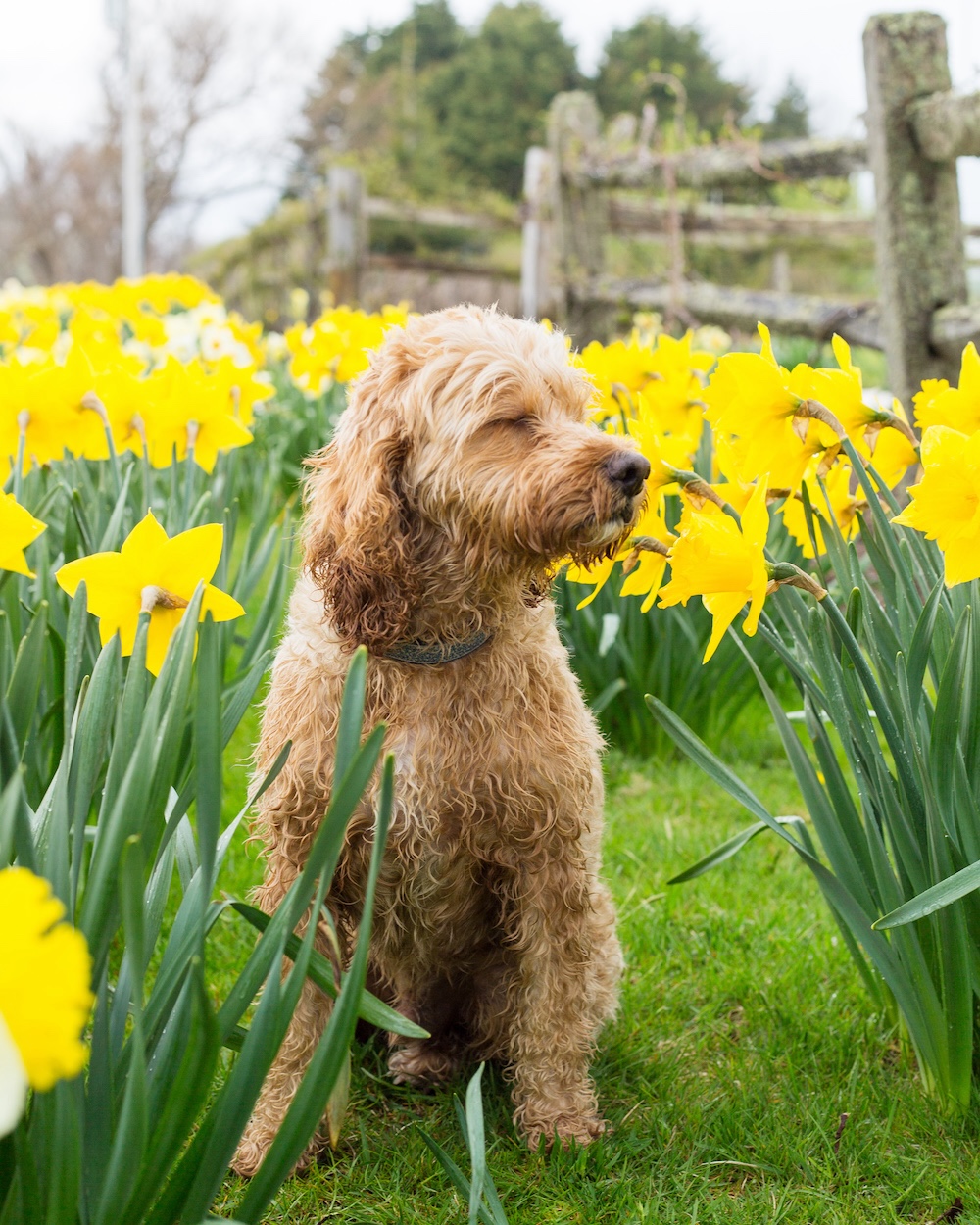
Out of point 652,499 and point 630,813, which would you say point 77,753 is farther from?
point 630,813

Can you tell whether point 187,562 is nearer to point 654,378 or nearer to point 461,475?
point 461,475

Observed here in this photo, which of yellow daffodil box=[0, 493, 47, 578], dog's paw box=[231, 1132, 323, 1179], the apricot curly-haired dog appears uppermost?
yellow daffodil box=[0, 493, 47, 578]

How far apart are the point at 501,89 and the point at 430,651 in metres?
23.4

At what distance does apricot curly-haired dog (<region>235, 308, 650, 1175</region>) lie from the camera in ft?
5.44

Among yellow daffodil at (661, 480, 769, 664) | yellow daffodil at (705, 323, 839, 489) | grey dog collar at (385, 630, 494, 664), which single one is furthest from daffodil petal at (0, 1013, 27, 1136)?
yellow daffodil at (705, 323, 839, 489)

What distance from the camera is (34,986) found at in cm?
64

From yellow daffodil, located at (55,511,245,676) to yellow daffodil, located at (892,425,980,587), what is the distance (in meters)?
0.85

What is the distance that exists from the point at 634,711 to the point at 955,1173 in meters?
1.85

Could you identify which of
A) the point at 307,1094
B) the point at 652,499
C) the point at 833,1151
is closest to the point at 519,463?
the point at 652,499

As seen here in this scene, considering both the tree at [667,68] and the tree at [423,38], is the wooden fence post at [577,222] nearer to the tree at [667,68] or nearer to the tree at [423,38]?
the tree at [667,68]

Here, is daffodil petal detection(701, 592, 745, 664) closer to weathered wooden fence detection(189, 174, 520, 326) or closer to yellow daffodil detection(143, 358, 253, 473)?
yellow daffodil detection(143, 358, 253, 473)

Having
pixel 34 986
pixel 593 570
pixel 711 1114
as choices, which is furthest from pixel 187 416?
pixel 34 986

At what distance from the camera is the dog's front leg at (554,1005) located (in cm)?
182

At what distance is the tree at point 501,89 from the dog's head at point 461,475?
21.5m
